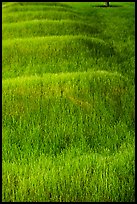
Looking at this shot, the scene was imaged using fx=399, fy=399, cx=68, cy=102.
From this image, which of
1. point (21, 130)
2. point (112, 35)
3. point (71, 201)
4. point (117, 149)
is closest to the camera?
point (71, 201)

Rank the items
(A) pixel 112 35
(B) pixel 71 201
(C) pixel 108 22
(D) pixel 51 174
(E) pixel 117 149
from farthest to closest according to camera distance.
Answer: (C) pixel 108 22 → (A) pixel 112 35 → (E) pixel 117 149 → (D) pixel 51 174 → (B) pixel 71 201

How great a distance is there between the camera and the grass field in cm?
666

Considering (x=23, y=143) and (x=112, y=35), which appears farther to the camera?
(x=112, y=35)

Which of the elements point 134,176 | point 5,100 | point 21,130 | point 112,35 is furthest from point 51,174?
point 112,35

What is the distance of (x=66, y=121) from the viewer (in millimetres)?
9031

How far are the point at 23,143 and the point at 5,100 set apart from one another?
195 cm

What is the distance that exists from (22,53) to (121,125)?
6.46 metres

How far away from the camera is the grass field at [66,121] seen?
262 inches

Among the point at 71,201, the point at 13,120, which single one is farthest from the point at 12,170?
the point at 13,120

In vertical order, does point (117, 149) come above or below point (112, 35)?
below

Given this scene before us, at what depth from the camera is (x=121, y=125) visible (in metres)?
8.94

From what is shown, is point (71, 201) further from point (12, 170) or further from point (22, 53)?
point (22, 53)

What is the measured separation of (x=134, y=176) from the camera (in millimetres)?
6945

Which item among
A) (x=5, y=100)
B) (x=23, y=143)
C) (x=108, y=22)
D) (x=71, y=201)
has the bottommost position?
(x=71, y=201)
